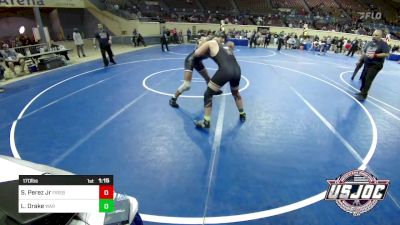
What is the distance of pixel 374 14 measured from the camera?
91.9 ft

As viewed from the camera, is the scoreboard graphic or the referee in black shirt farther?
the referee in black shirt

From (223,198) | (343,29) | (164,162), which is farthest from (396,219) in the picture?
(343,29)

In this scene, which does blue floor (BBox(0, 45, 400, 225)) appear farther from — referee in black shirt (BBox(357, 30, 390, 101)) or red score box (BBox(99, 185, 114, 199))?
red score box (BBox(99, 185, 114, 199))

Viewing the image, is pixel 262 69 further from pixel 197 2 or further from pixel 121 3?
pixel 197 2

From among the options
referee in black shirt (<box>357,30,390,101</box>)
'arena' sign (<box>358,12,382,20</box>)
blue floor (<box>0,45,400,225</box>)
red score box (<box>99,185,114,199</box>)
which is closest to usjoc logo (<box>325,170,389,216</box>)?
blue floor (<box>0,45,400,225</box>)

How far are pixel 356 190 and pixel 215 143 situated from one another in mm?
3065

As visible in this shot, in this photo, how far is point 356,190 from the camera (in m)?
2.02

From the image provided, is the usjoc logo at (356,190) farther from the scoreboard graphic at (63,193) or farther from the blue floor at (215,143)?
the scoreboard graphic at (63,193)

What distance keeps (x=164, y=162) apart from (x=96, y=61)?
10.3m

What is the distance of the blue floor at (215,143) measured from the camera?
338 cm

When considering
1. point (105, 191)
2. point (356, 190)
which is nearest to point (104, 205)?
point (105, 191)

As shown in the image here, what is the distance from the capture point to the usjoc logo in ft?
6.51

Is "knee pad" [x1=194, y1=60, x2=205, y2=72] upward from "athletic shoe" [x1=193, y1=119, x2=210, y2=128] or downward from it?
upward

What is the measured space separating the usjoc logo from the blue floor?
3.97 ft
